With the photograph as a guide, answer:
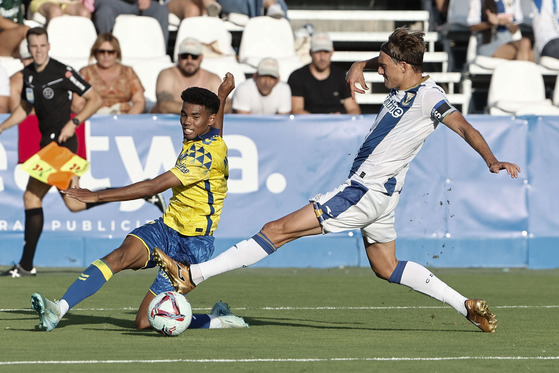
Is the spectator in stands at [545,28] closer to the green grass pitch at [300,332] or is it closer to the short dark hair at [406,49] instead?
the green grass pitch at [300,332]

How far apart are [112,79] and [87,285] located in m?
7.02

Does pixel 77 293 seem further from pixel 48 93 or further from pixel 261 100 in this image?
pixel 261 100

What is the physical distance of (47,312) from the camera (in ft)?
23.3

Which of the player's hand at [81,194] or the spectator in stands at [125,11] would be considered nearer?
the player's hand at [81,194]

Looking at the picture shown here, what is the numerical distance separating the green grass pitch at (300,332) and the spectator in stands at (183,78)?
111 inches

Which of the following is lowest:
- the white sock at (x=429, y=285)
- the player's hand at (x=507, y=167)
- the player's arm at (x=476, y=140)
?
the white sock at (x=429, y=285)

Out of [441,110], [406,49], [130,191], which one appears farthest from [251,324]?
[406,49]

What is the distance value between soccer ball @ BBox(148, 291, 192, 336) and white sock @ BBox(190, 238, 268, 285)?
0.63ft

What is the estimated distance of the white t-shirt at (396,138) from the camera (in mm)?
7344

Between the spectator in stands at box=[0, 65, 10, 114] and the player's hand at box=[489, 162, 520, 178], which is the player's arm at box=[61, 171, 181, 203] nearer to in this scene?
the player's hand at box=[489, 162, 520, 178]

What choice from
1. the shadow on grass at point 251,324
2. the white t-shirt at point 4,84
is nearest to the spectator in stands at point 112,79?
the white t-shirt at point 4,84

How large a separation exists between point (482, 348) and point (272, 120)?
6.88m

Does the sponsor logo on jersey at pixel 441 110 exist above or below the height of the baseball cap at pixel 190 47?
above

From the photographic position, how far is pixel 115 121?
1295 cm
